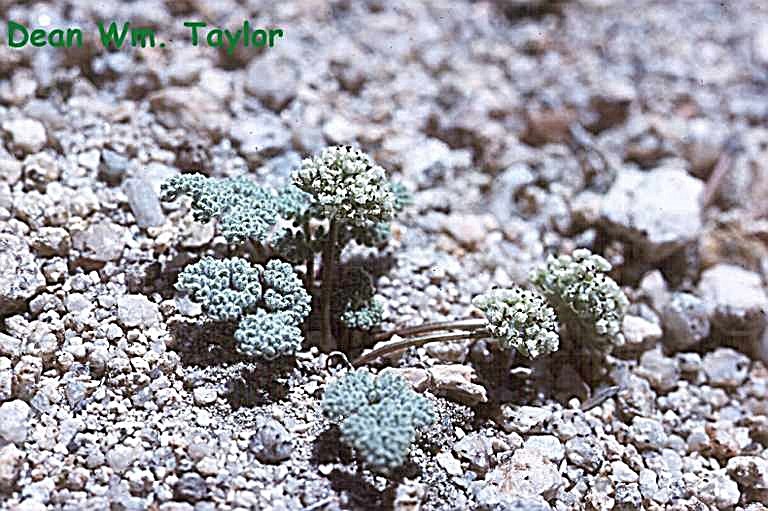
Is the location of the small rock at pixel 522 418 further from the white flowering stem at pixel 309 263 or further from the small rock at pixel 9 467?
the small rock at pixel 9 467

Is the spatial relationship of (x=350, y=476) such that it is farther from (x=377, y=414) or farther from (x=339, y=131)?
(x=339, y=131)

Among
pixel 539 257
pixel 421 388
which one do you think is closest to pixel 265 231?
pixel 421 388

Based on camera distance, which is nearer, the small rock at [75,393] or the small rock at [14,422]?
the small rock at [14,422]

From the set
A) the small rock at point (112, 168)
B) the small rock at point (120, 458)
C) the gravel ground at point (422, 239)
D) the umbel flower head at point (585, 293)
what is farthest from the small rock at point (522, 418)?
the small rock at point (112, 168)

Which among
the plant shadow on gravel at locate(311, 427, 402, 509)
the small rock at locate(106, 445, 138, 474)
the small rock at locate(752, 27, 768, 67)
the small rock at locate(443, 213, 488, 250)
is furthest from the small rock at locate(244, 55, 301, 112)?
the small rock at locate(752, 27, 768, 67)

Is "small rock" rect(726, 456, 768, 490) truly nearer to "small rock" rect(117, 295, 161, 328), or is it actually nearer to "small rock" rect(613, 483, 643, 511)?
"small rock" rect(613, 483, 643, 511)

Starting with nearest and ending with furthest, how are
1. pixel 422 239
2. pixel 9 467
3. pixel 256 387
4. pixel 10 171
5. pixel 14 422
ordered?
pixel 9 467 < pixel 14 422 < pixel 256 387 < pixel 10 171 < pixel 422 239

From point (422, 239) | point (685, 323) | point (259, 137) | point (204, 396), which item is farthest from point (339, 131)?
point (685, 323)
